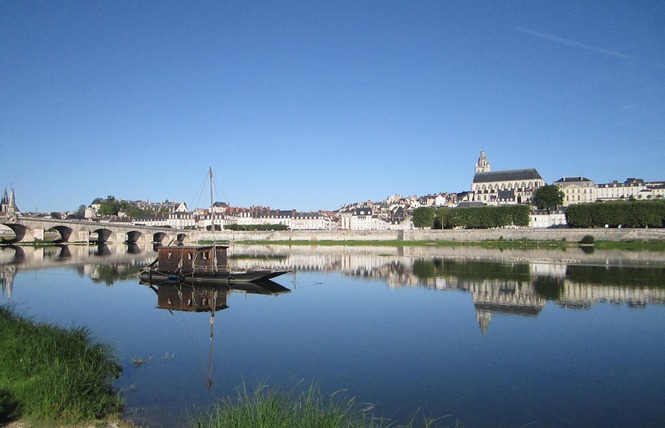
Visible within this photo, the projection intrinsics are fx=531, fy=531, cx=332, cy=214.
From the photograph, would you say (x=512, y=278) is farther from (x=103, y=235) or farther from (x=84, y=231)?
(x=103, y=235)

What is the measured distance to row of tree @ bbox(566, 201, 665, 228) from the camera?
66.6 metres

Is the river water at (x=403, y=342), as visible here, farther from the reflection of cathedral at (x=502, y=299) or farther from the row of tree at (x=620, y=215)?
the row of tree at (x=620, y=215)

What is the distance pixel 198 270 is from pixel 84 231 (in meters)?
51.9

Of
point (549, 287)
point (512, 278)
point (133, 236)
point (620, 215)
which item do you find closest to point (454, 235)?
point (620, 215)

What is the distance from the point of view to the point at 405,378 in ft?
36.7

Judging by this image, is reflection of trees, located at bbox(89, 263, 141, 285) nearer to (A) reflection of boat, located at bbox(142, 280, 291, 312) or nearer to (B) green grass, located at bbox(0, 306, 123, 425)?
(A) reflection of boat, located at bbox(142, 280, 291, 312)

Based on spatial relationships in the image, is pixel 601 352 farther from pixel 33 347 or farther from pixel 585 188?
pixel 585 188

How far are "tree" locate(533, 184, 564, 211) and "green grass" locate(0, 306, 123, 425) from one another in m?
96.6

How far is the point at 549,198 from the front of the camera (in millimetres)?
97125

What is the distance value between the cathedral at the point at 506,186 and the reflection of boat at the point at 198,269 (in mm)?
A: 93193

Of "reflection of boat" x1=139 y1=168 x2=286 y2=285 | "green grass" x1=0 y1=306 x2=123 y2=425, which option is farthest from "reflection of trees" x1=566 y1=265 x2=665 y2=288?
"green grass" x1=0 y1=306 x2=123 y2=425

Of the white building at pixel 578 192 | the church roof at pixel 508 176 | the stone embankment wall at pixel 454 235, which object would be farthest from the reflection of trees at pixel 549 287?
the church roof at pixel 508 176

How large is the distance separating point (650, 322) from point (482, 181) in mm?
116603

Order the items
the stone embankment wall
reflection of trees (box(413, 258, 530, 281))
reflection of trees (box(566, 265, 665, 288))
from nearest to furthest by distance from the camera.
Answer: reflection of trees (box(566, 265, 665, 288)), reflection of trees (box(413, 258, 530, 281)), the stone embankment wall
